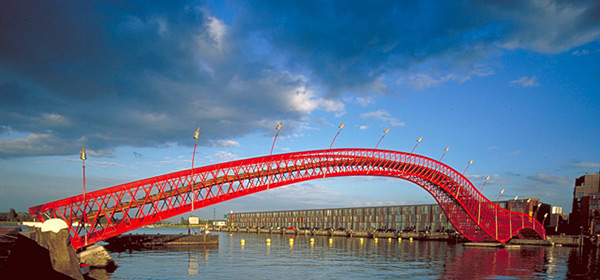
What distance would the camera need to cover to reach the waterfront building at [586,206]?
106m

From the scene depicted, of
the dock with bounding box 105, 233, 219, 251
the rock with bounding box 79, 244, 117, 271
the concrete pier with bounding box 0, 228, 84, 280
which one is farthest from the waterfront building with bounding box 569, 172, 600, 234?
the concrete pier with bounding box 0, 228, 84, 280

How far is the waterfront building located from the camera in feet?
348

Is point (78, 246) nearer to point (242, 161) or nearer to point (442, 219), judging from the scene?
point (242, 161)

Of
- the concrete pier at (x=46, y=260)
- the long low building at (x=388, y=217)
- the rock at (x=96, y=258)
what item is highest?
the concrete pier at (x=46, y=260)

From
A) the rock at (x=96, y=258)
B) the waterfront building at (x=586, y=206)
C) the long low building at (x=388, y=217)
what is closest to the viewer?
the rock at (x=96, y=258)

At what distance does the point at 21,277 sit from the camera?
24.8 metres

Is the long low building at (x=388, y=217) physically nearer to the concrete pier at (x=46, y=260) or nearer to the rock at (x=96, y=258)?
the rock at (x=96, y=258)

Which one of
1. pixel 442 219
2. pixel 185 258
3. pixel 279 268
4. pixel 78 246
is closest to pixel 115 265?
pixel 78 246

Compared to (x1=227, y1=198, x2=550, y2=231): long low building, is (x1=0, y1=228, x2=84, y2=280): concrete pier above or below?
above

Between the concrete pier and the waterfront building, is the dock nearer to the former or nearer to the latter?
the concrete pier

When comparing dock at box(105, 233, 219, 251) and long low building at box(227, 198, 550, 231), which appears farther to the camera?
long low building at box(227, 198, 550, 231)

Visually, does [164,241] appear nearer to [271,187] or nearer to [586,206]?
[271,187]

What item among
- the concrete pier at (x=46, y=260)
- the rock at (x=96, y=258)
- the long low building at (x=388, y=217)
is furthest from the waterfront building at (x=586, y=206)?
the concrete pier at (x=46, y=260)

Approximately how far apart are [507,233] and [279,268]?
2535 inches
